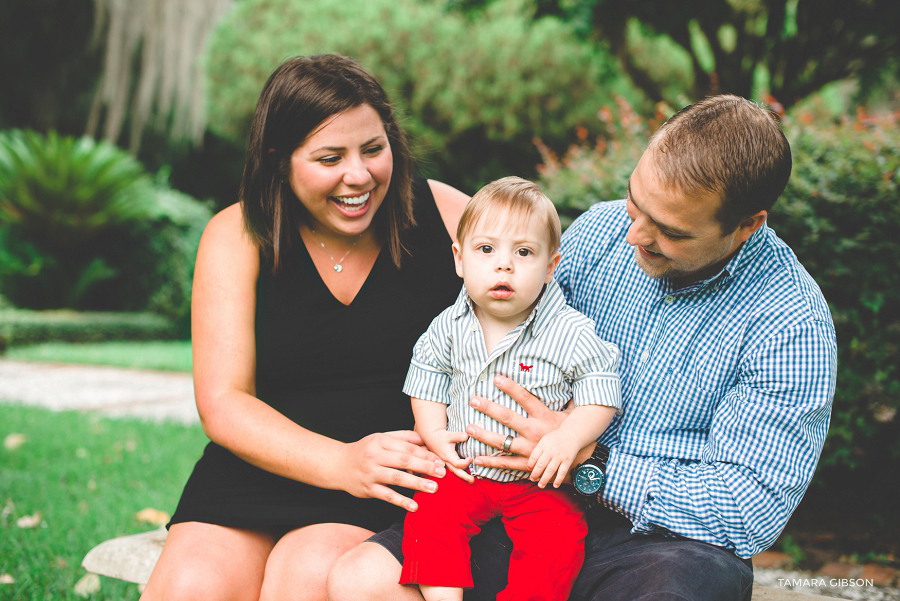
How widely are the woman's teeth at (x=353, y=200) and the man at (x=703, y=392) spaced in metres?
0.81

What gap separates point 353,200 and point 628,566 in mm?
1356

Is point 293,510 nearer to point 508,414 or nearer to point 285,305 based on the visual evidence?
point 285,305

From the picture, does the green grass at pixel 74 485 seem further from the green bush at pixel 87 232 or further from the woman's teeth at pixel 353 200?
the green bush at pixel 87 232

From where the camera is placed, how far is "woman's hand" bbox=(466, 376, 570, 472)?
6.01 ft

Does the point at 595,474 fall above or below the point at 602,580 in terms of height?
above

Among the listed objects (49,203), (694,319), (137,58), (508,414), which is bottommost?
(49,203)

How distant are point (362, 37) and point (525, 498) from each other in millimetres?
9106

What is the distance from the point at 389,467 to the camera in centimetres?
197

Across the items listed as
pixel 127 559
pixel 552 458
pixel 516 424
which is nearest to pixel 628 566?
pixel 552 458

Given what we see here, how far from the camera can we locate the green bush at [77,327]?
9234mm

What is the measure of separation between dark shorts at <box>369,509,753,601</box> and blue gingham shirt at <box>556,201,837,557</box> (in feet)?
0.21

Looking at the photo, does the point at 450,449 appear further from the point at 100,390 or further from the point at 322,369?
the point at 100,390

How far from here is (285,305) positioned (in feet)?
7.58

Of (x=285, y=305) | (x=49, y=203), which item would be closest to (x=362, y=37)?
(x=49, y=203)
